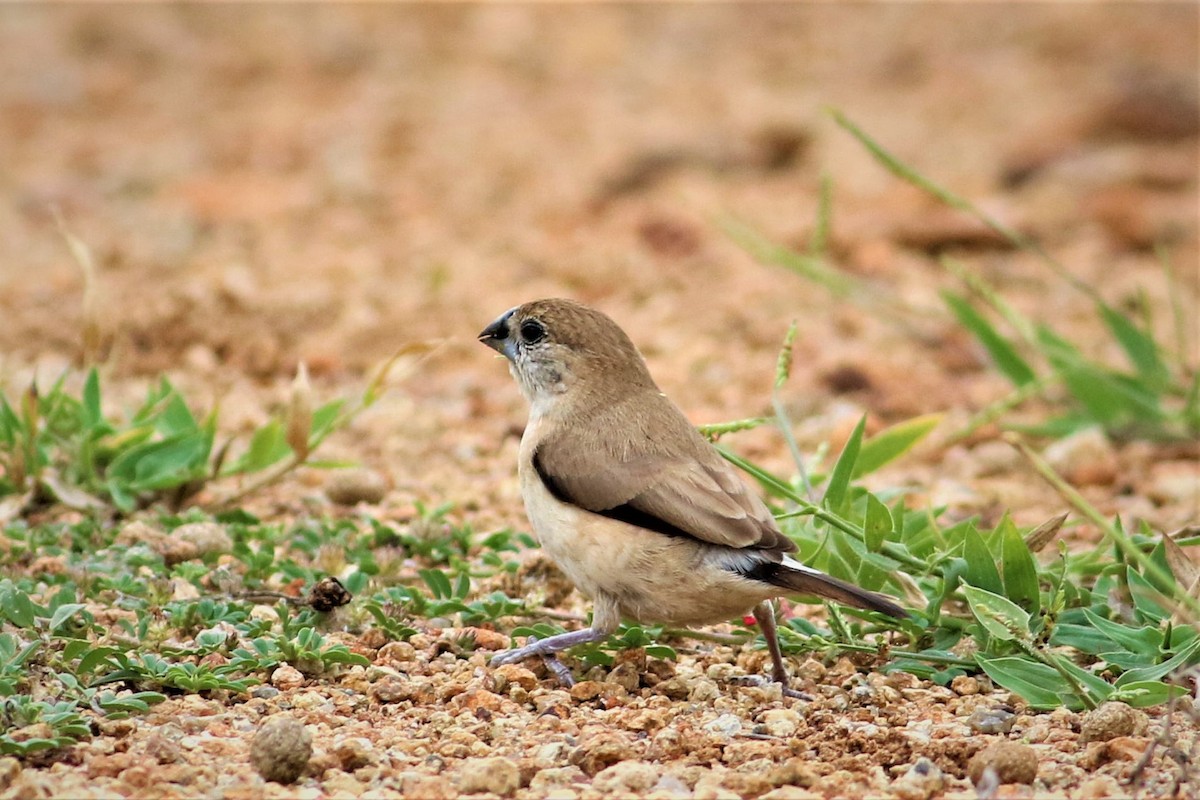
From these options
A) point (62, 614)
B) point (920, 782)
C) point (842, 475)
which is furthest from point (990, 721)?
point (62, 614)

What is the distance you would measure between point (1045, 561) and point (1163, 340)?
3107 mm

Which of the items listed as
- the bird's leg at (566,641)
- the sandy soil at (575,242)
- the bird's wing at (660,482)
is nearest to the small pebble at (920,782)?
the sandy soil at (575,242)

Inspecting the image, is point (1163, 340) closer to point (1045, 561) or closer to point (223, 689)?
point (1045, 561)

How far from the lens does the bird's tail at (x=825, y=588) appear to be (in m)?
3.48

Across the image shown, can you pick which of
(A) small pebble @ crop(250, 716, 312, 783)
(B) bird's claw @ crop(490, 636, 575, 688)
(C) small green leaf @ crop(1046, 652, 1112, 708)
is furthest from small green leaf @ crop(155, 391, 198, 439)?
(C) small green leaf @ crop(1046, 652, 1112, 708)

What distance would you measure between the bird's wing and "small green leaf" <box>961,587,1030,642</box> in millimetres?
446

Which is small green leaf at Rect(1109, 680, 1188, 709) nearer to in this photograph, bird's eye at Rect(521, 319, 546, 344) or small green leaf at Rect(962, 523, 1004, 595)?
small green leaf at Rect(962, 523, 1004, 595)

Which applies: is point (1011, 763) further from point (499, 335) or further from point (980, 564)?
point (499, 335)

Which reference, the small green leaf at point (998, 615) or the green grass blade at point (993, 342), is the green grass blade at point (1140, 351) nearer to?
the green grass blade at point (993, 342)

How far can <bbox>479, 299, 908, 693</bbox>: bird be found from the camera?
3.69 m

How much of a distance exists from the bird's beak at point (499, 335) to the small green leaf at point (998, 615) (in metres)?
1.71

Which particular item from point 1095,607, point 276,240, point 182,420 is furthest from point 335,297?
point 1095,607

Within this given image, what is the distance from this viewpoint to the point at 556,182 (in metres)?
9.64

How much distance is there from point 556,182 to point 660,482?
19.6 feet
